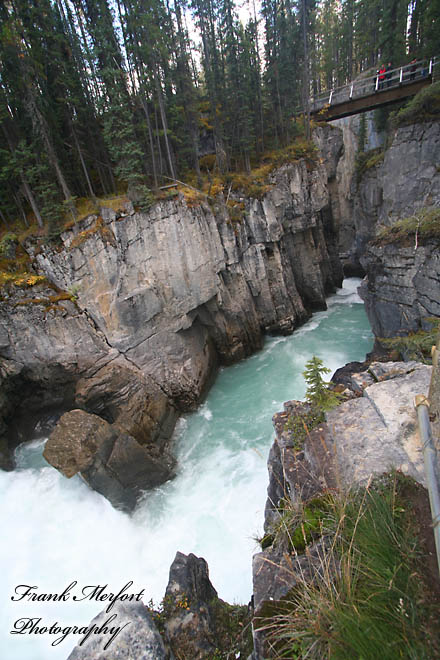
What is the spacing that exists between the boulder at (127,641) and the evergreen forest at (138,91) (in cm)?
1276

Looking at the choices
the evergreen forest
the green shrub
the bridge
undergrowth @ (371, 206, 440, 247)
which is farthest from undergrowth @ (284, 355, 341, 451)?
the bridge

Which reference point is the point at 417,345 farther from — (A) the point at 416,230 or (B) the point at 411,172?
(B) the point at 411,172

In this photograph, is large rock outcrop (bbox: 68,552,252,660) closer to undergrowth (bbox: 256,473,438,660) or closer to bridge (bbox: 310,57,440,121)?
undergrowth (bbox: 256,473,438,660)

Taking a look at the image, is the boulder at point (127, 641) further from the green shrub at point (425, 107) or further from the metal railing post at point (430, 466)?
the green shrub at point (425, 107)

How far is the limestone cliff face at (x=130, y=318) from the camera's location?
12047 millimetres

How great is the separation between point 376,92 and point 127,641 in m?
25.8

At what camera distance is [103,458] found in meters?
9.39

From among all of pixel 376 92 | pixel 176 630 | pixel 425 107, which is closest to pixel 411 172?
pixel 425 107

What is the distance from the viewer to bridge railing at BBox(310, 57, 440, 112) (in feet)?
53.8

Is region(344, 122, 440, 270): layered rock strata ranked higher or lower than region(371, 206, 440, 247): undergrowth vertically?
higher

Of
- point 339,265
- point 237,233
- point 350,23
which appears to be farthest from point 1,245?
point 350,23

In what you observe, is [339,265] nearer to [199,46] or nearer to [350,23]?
[199,46]

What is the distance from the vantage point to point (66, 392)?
507 inches

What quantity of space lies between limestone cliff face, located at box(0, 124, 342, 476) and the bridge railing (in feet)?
36.2
